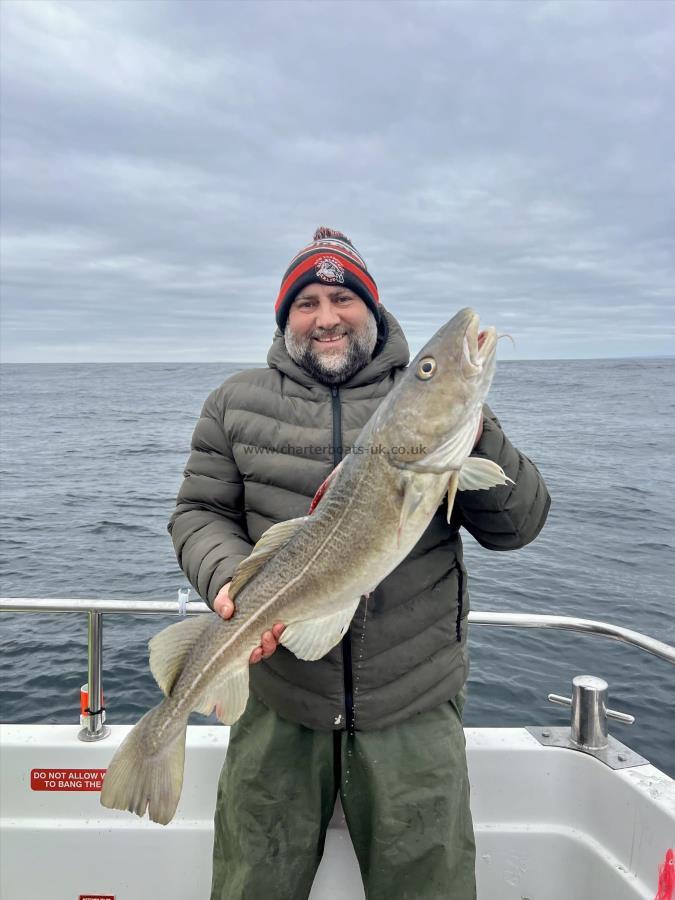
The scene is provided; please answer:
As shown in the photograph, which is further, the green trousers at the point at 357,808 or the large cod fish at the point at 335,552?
the green trousers at the point at 357,808

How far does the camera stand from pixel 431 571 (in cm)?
311

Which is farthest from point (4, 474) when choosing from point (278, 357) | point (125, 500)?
point (278, 357)

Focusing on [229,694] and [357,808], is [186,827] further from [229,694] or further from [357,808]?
[229,694]

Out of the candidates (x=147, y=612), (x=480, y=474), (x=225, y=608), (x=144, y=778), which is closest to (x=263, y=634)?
(x=225, y=608)

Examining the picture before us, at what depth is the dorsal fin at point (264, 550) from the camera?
9.50ft

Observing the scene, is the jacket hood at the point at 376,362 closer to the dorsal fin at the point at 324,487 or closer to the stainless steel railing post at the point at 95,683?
the dorsal fin at the point at 324,487

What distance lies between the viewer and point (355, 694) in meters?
3.01

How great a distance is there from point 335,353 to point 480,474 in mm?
1105

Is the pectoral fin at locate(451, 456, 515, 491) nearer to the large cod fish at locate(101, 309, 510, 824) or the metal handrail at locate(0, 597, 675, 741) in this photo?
the large cod fish at locate(101, 309, 510, 824)

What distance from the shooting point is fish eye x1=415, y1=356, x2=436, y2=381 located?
8.66 feet

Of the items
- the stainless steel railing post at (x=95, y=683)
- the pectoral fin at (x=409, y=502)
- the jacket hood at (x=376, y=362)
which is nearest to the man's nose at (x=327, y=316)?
the jacket hood at (x=376, y=362)

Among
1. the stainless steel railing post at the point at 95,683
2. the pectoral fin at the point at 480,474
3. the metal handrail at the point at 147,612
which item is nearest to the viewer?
the pectoral fin at the point at 480,474

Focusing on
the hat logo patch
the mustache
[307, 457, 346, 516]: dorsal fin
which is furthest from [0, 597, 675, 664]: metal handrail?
the hat logo patch

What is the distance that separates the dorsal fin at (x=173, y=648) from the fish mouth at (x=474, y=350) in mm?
1595
